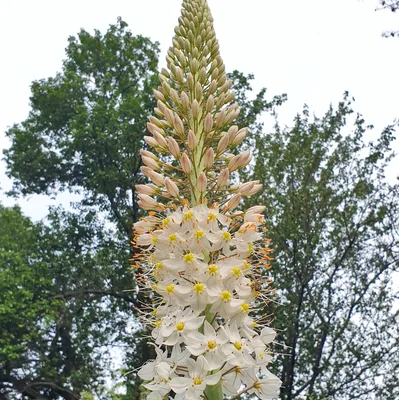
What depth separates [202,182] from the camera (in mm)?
3174

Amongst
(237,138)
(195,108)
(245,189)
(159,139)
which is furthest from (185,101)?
(245,189)

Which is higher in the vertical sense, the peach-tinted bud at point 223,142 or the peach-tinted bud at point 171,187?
the peach-tinted bud at point 223,142

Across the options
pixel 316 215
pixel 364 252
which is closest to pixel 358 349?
pixel 364 252

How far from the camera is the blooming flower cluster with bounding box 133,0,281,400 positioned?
272 centimetres

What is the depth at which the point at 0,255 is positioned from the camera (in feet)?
56.7

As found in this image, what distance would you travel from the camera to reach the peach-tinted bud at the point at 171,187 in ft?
10.6

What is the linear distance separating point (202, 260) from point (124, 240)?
17.2 meters

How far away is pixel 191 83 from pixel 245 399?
1120 cm

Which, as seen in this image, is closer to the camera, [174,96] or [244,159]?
[244,159]

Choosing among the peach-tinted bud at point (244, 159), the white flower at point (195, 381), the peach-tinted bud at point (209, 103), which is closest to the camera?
the white flower at point (195, 381)

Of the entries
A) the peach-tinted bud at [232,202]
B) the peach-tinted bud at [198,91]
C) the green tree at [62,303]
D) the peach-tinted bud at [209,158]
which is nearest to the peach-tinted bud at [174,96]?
the peach-tinted bud at [198,91]

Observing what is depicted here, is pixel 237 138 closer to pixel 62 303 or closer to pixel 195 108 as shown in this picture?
pixel 195 108

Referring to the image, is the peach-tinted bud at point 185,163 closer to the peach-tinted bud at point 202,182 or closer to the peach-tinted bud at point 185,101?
the peach-tinted bud at point 202,182

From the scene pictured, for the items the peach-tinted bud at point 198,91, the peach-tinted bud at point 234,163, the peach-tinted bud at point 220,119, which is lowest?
the peach-tinted bud at point 234,163
